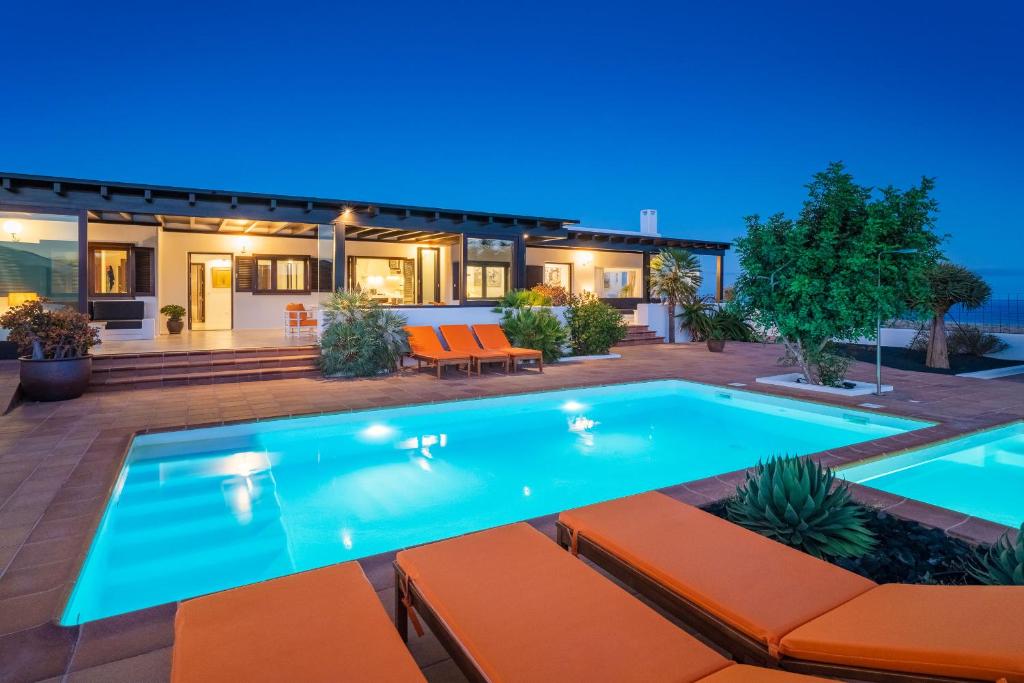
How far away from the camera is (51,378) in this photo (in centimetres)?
798

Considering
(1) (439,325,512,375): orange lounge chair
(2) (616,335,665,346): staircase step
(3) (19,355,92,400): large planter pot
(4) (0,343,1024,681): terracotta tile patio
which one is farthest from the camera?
(2) (616,335,665,346): staircase step

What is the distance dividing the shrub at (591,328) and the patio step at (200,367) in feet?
19.6

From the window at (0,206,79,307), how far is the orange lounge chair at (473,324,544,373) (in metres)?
7.89

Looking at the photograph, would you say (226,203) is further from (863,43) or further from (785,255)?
(863,43)

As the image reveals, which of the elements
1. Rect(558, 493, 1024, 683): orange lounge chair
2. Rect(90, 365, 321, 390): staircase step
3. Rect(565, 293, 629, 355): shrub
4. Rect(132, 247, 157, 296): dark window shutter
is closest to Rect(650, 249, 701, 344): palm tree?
Rect(565, 293, 629, 355): shrub

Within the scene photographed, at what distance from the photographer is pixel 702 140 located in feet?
174

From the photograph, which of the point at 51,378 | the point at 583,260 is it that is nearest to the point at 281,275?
the point at 51,378

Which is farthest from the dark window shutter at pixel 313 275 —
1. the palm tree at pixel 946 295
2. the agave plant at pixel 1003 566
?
the agave plant at pixel 1003 566

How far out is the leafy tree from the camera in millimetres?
8195

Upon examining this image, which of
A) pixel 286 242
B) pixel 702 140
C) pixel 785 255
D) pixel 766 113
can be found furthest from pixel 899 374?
pixel 702 140

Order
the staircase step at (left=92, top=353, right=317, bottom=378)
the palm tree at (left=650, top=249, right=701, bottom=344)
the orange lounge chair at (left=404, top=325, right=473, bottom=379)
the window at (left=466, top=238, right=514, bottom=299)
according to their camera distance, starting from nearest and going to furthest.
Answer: the staircase step at (left=92, top=353, right=317, bottom=378), the orange lounge chair at (left=404, top=325, right=473, bottom=379), the palm tree at (left=650, top=249, right=701, bottom=344), the window at (left=466, top=238, right=514, bottom=299)

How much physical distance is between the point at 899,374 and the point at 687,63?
24.7m

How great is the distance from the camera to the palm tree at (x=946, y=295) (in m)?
12.7

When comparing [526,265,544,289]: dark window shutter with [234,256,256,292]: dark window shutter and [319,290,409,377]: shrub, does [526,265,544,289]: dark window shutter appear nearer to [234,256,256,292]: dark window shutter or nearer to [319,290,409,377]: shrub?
[234,256,256,292]: dark window shutter
